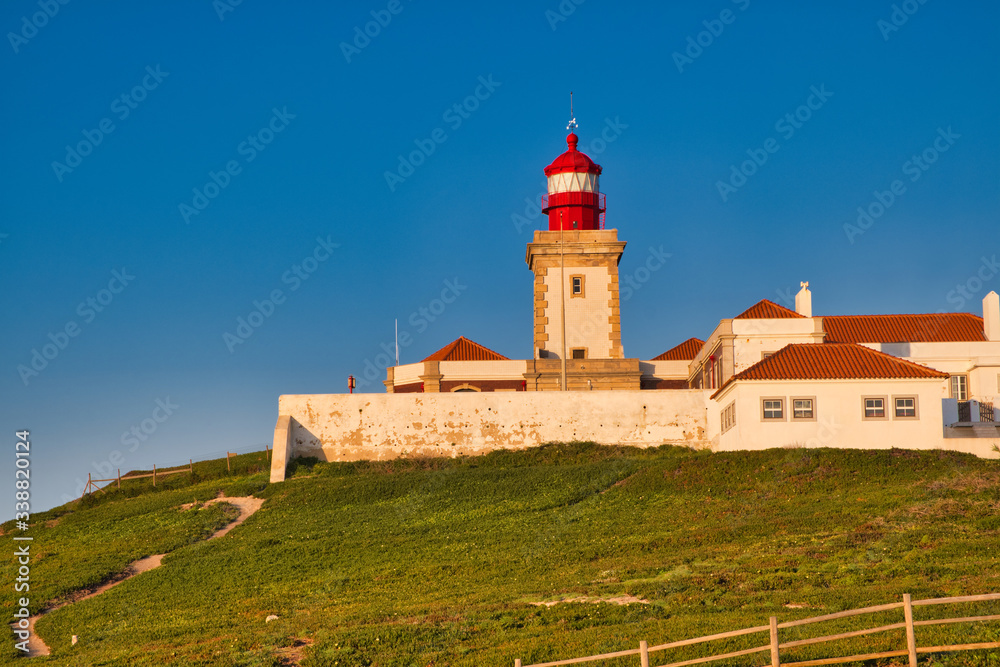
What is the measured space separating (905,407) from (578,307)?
1848cm

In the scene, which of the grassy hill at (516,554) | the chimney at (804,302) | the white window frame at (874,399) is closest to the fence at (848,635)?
the grassy hill at (516,554)

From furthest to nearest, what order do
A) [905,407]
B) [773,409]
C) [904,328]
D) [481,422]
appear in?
[904,328], [481,422], [773,409], [905,407]

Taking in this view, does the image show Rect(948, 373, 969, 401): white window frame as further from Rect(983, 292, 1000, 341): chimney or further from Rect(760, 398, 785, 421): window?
Rect(760, 398, 785, 421): window

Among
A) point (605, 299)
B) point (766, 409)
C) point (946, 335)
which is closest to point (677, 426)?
point (766, 409)

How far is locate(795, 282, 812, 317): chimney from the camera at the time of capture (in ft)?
169

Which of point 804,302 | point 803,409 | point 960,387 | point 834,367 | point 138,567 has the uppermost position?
point 804,302

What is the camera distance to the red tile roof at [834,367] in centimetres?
3847

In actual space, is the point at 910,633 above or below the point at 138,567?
above

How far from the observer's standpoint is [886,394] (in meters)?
38.5

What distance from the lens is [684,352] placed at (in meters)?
55.3

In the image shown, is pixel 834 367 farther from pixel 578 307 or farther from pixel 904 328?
pixel 578 307

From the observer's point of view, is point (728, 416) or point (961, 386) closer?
point (728, 416)

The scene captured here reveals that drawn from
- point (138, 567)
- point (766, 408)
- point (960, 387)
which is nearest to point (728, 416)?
point (766, 408)

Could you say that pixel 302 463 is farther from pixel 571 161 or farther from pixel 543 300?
pixel 571 161
